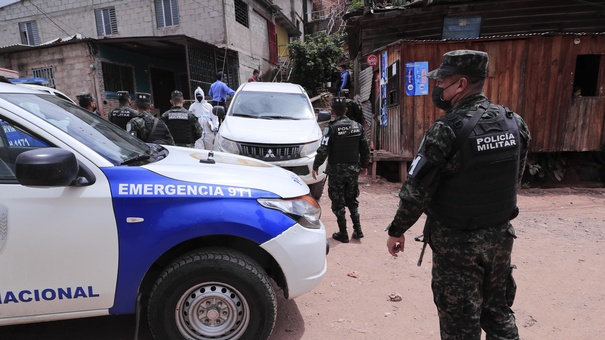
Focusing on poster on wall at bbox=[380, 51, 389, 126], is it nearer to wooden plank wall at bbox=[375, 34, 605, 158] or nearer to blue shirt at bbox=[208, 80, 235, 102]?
wooden plank wall at bbox=[375, 34, 605, 158]

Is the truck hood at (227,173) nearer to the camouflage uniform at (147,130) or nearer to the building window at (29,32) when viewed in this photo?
the camouflage uniform at (147,130)

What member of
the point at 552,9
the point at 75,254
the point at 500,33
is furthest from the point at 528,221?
the point at 552,9

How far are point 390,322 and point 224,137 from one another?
3.50 meters

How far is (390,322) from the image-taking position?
9.16ft

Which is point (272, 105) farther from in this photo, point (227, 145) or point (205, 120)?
point (205, 120)

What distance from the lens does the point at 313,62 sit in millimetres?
18672

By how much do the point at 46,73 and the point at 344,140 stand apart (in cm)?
1372

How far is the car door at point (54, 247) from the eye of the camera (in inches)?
75.9

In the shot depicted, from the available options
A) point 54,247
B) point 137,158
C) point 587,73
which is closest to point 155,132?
point 137,158

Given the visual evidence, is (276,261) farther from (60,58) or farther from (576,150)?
(60,58)

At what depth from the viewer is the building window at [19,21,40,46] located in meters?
18.3

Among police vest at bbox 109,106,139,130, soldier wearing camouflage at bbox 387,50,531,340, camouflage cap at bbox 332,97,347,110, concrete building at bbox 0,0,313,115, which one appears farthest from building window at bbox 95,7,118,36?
soldier wearing camouflage at bbox 387,50,531,340

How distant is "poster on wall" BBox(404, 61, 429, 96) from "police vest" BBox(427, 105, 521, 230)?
17.6 ft

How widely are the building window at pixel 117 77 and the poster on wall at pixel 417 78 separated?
449 inches
